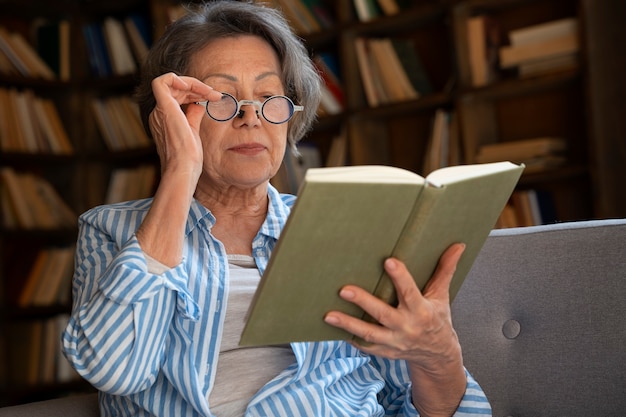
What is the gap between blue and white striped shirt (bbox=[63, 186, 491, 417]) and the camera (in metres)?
1.18

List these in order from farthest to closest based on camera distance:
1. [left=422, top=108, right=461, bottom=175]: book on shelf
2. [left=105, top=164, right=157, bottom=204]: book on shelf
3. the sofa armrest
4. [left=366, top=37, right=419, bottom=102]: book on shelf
→ 1. [left=105, top=164, right=157, bottom=204]: book on shelf
2. [left=366, top=37, right=419, bottom=102]: book on shelf
3. [left=422, top=108, right=461, bottom=175]: book on shelf
4. the sofa armrest

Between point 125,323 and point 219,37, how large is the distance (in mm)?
722

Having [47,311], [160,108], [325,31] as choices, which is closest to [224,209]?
[160,108]

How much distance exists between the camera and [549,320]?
146 centimetres

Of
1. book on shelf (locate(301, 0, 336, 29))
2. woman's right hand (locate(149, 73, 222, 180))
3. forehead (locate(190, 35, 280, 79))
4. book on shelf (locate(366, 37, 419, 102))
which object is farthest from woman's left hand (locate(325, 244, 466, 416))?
book on shelf (locate(301, 0, 336, 29))

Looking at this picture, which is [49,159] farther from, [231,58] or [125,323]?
[125,323]

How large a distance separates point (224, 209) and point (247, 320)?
569 mm

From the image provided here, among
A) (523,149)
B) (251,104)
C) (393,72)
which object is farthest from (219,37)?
(393,72)

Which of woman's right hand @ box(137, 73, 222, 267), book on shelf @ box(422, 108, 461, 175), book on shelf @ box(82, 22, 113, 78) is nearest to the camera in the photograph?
woman's right hand @ box(137, 73, 222, 267)

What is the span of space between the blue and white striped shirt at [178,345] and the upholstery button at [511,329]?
210 mm

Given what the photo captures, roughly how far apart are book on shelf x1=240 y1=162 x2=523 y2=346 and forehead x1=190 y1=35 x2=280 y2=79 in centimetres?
66

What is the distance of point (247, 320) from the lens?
41.3 inches

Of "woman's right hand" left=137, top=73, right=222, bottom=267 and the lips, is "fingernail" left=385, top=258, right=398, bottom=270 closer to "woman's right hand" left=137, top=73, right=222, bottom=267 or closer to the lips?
"woman's right hand" left=137, top=73, right=222, bottom=267

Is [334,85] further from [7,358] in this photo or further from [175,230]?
[175,230]
